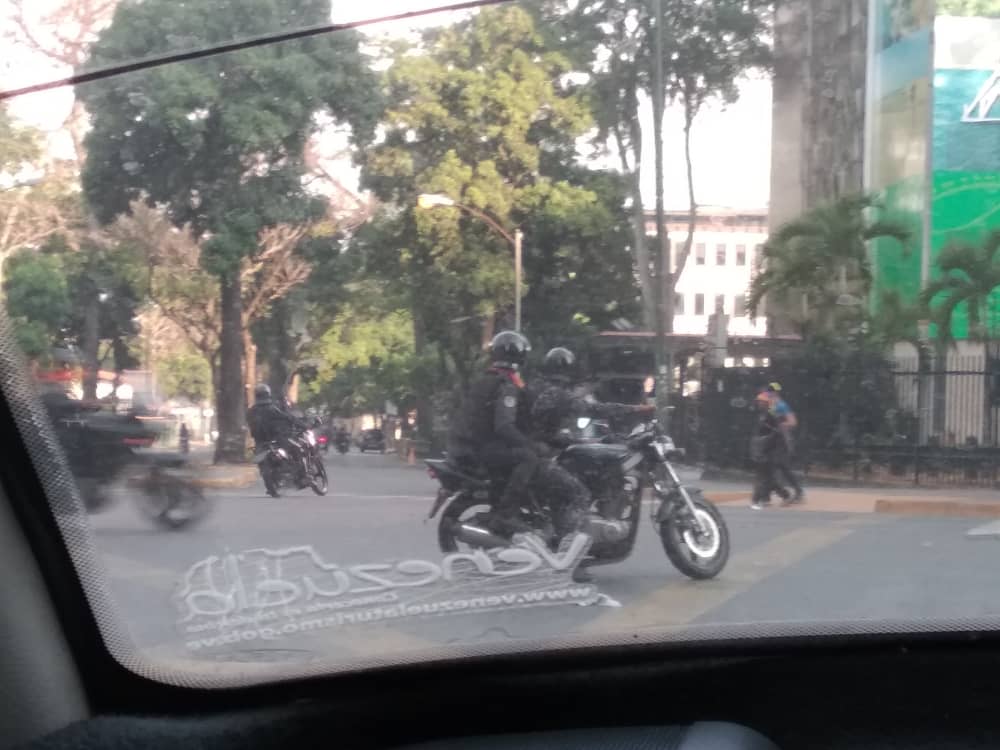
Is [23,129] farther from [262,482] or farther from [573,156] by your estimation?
[573,156]

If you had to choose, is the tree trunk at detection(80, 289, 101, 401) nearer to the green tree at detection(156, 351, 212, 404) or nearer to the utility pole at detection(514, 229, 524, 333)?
the green tree at detection(156, 351, 212, 404)

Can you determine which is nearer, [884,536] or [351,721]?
[351,721]

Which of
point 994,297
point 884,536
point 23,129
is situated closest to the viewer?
point 23,129

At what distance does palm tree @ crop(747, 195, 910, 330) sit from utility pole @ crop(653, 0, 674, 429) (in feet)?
0.96

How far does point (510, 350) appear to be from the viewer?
3844 millimetres

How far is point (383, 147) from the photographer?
3920mm

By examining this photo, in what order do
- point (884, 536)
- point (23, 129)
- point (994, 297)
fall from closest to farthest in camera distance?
point (23, 129)
point (994, 297)
point (884, 536)

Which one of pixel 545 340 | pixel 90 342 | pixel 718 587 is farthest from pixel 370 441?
pixel 718 587

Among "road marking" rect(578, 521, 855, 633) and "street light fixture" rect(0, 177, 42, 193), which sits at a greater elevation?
"street light fixture" rect(0, 177, 42, 193)

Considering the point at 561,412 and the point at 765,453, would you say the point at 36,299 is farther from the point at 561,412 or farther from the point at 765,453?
the point at 765,453

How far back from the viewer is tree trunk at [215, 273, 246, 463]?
152 inches

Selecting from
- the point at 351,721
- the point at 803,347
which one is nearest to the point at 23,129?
the point at 351,721

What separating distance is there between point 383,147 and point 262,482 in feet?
3.88

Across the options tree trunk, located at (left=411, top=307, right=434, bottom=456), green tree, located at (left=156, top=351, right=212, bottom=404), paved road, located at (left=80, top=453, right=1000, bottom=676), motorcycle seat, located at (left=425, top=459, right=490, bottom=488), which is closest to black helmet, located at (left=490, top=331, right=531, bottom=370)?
tree trunk, located at (left=411, top=307, right=434, bottom=456)
